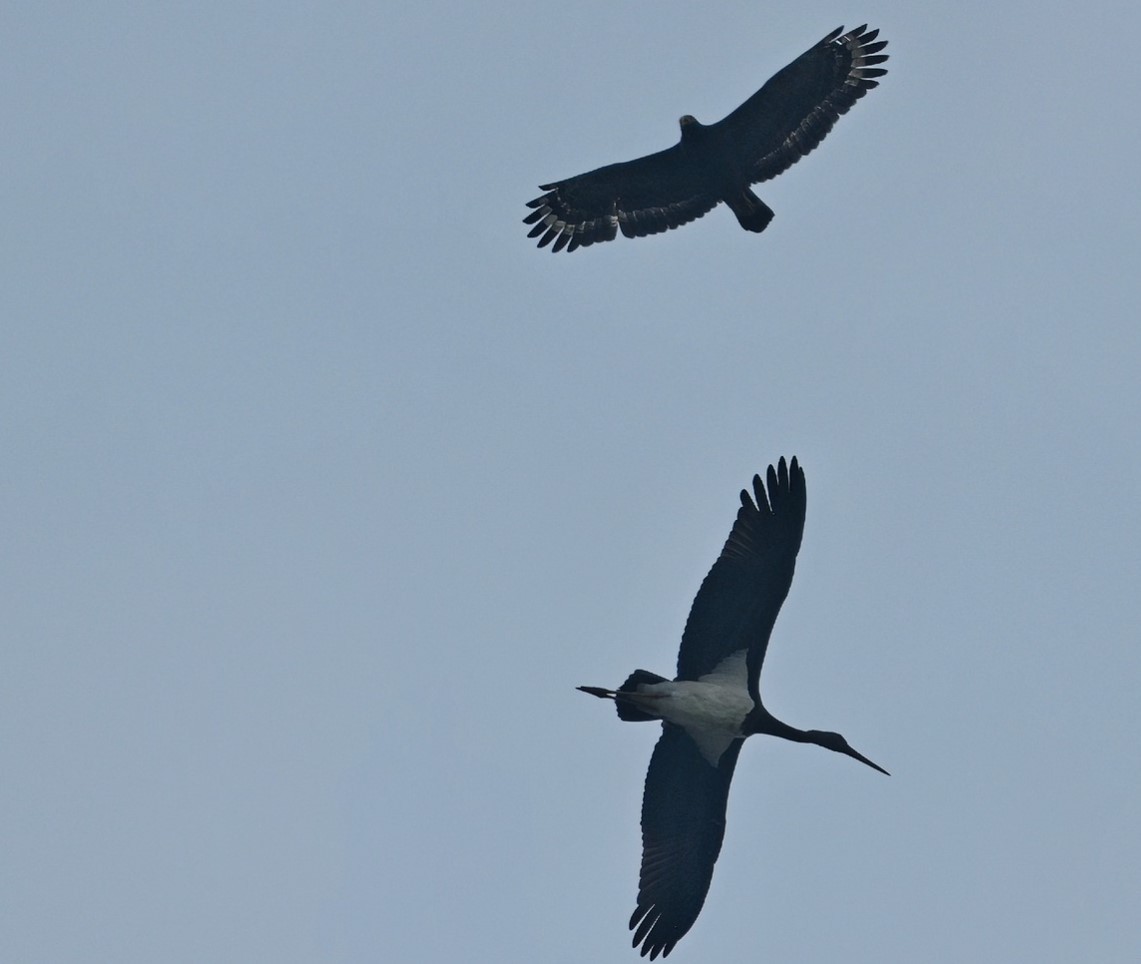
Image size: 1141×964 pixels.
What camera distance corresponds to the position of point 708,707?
18531 mm

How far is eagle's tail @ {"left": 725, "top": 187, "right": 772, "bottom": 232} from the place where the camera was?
23609 mm

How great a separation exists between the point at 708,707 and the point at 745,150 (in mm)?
7765

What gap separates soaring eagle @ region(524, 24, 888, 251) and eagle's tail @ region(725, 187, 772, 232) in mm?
11

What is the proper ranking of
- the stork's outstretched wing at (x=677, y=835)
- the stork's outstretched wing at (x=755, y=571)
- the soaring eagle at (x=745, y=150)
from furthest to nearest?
the soaring eagle at (x=745, y=150)
the stork's outstretched wing at (x=677, y=835)
the stork's outstretched wing at (x=755, y=571)

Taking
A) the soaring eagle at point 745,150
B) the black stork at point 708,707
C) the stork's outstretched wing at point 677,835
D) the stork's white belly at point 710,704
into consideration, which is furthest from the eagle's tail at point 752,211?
the stork's outstretched wing at point 677,835

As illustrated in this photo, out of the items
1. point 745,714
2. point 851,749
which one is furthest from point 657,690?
point 851,749

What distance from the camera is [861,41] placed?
23828 mm

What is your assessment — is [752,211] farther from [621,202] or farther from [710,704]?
[710,704]

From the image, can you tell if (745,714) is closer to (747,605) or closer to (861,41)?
(747,605)

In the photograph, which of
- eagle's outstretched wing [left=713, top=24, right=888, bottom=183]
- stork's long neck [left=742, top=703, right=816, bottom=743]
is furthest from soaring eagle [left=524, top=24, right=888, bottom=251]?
stork's long neck [left=742, top=703, right=816, bottom=743]

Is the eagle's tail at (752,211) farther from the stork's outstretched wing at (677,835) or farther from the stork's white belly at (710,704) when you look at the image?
the stork's outstretched wing at (677,835)

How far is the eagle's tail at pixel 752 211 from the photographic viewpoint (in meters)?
23.6

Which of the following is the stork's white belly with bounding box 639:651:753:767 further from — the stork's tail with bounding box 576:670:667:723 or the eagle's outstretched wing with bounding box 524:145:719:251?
the eagle's outstretched wing with bounding box 524:145:719:251

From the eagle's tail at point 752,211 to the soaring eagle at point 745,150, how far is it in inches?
0.4
